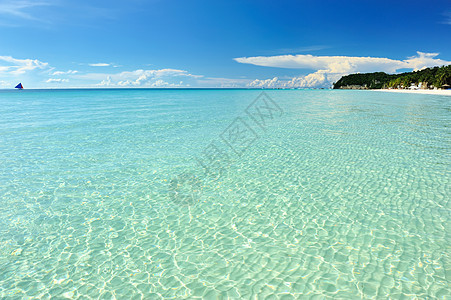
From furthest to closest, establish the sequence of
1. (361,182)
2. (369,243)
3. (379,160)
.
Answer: (379,160) < (361,182) < (369,243)

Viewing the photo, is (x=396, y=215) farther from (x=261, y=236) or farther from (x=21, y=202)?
(x=21, y=202)

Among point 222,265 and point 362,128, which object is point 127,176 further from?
point 362,128

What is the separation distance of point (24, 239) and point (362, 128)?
21343 millimetres

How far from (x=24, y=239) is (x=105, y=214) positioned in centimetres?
188

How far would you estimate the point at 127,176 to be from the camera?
9844mm

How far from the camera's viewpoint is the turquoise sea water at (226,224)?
4.76 meters

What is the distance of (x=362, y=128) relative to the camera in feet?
64.0

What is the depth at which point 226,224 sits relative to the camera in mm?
6672

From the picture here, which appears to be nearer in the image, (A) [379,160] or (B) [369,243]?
(B) [369,243]

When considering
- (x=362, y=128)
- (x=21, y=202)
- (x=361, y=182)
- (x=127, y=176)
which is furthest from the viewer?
(x=362, y=128)

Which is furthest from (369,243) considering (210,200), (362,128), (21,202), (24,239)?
(362,128)

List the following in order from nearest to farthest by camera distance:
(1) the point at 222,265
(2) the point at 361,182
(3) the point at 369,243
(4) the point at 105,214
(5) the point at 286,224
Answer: (1) the point at 222,265
(3) the point at 369,243
(5) the point at 286,224
(4) the point at 105,214
(2) the point at 361,182

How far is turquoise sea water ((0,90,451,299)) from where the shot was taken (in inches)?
187

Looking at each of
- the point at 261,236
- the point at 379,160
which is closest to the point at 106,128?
the point at 261,236
